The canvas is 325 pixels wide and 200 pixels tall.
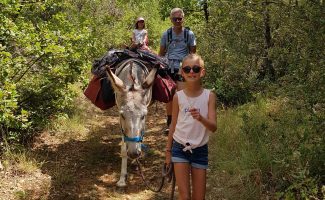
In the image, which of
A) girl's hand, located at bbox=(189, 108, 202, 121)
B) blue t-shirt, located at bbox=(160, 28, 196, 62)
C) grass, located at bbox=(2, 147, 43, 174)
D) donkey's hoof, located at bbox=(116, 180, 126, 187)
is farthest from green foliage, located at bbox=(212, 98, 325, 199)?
grass, located at bbox=(2, 147, 43, 174)

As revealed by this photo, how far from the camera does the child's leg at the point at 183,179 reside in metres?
3.31

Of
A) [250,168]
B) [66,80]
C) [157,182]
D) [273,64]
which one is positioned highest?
[273,64]

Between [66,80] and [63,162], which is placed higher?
[66,80]

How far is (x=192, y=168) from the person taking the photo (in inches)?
135

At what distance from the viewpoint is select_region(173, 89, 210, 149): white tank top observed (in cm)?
339

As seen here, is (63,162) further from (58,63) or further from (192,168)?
(192,168)

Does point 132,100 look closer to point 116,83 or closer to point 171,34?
point 116,83

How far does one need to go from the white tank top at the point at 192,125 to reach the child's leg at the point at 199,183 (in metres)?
0.24

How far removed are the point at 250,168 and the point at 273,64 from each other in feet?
12.5

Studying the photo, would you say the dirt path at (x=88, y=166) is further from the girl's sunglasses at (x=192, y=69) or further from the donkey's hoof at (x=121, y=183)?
the girl's sunglasses at (x=192, y=69)

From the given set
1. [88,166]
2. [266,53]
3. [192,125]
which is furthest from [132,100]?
[266,53]

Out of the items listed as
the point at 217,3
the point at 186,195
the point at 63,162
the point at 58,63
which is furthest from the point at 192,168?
the point at 217,3

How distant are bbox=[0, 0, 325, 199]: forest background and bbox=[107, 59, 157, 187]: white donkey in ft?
3.85

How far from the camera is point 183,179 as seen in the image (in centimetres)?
332
